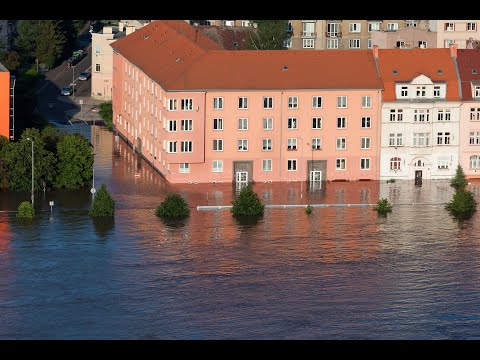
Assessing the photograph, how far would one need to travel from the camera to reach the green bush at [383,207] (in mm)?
33719

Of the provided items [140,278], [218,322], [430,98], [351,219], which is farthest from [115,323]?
[430,98]

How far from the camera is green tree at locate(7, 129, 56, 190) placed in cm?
3441

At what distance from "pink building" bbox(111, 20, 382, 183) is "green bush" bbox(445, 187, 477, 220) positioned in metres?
4.14

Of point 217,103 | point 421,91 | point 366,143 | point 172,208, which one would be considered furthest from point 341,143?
point 172,208

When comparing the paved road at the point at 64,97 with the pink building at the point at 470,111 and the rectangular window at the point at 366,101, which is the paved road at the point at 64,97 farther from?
the pink building at the point at 470,111

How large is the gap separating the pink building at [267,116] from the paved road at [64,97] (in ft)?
32.8

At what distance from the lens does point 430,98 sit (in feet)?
123

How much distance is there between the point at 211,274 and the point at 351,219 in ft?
23.8

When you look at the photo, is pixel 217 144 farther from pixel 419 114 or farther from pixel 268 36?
pixel 268 36

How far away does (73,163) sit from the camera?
35.4 meters

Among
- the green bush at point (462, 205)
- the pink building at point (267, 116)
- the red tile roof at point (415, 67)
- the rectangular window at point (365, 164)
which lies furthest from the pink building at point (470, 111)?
the green bush at point (462, 205)

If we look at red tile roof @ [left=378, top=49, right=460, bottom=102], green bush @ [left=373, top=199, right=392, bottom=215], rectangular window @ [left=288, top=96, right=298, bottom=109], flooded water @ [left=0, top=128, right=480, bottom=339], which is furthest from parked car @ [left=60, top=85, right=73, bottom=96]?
green bush @ [left=373, top=199, right=392, bottom=215]

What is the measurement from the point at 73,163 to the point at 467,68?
12.2m

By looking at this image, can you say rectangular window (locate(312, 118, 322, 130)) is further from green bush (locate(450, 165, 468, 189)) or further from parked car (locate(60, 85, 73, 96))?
parked car (locate(60, 85, 73, 96))
